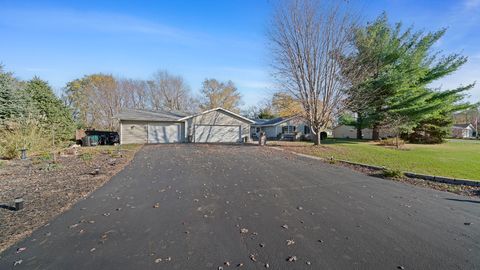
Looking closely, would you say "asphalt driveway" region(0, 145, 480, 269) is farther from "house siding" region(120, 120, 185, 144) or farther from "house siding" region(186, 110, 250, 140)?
"house siding" region(186, 110, 250, 140)

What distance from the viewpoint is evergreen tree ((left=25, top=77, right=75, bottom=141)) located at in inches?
767

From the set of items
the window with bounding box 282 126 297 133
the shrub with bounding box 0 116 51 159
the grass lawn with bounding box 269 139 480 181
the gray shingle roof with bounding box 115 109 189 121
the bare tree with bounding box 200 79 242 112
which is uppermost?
the bare tree with bounding box 200 79 242 112

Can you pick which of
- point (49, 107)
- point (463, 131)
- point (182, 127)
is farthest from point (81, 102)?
point (463, 131)

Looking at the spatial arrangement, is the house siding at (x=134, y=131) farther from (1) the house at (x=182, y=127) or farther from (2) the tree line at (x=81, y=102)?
(2) the tree line at (x=81, y=102)

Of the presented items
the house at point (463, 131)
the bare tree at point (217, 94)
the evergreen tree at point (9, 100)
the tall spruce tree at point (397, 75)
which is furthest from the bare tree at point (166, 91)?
the house at point (463, 131)

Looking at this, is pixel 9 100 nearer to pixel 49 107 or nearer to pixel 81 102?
pixel 49 107

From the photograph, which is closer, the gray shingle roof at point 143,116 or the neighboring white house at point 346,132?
the gray shingle roof at point 143,116

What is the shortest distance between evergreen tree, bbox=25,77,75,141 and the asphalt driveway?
18.1 meters

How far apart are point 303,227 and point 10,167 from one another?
1140 cm

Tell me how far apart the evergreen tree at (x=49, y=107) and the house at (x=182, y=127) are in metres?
4.42

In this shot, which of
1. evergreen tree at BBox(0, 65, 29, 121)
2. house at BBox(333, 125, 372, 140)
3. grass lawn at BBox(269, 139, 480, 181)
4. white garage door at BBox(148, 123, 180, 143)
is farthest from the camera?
house at BBox(333, 125, 372, 140)

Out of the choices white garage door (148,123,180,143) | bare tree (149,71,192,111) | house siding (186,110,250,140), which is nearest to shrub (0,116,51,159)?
white garage door (148,123,180,143)

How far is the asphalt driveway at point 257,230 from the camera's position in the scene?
9.64ft

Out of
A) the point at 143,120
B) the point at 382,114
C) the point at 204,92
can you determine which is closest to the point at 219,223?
the point at 143,120
